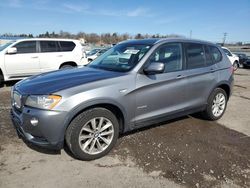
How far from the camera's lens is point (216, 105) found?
548 cm

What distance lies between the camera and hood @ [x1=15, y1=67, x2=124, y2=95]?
3429mm

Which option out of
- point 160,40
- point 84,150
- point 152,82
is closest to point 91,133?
point 84,150

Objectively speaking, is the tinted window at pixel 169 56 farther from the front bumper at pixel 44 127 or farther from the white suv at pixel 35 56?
the white suv at pixel 35 56

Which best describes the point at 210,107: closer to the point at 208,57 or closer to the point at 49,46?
the point at 208,57

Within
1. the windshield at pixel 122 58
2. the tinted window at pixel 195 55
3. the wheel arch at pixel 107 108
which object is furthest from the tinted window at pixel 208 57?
the wheel arch at pixel 107 108

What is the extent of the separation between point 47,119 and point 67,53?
7236mm

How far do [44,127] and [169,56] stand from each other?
96.4 inches

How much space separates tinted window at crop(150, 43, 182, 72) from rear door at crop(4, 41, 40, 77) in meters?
6.41

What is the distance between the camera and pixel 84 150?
3582mm

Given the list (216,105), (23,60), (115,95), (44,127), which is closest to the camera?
(44,127)

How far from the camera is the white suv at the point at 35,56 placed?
892 cm

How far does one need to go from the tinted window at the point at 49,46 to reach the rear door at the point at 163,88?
6.52m

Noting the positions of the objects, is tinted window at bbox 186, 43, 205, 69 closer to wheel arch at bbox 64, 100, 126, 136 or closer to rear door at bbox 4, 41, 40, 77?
wheel arch at bbox 64, 100, 126, 136

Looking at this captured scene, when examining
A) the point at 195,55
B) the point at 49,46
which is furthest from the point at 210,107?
the point at 49,46
